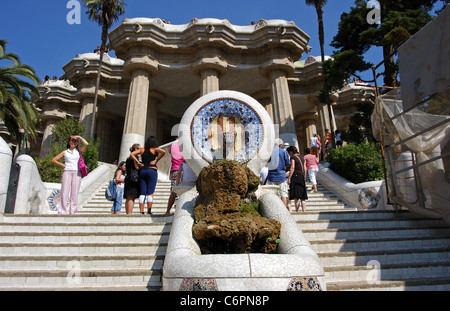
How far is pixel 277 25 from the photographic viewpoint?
19.0 meters

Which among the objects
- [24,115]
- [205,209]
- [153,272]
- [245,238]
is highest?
[24,115]

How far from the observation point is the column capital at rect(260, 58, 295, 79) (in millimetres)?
18766

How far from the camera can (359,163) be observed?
10289 mm

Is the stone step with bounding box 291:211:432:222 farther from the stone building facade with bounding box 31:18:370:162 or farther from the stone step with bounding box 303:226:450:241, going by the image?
the stone building facade with bounding box 31:18:370:162

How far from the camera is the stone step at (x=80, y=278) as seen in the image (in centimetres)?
407

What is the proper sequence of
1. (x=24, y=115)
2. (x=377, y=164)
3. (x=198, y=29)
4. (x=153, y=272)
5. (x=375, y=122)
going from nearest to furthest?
(x=153, y=272)
(x=375, y=122)
(x=377, y=164)
(x=24, y=115)
(x=198, y=29)

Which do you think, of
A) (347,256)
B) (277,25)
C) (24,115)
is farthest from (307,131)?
(347,256)

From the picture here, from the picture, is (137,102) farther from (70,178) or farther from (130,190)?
(130,190)

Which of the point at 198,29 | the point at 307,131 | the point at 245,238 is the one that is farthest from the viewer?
the point at 307,131

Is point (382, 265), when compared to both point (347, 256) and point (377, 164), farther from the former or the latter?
point (377, 164)

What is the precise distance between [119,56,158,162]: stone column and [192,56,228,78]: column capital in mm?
2411

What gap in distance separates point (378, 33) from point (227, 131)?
11795 millimetres

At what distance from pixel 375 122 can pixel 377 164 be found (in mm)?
3419

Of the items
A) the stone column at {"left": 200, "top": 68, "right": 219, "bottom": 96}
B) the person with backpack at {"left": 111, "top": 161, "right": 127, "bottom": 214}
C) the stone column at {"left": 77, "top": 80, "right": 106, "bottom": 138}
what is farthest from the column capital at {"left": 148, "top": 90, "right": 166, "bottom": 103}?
the person with backpack at {"left": 111, "top": 161, "right": 127, "bottom": 214}
